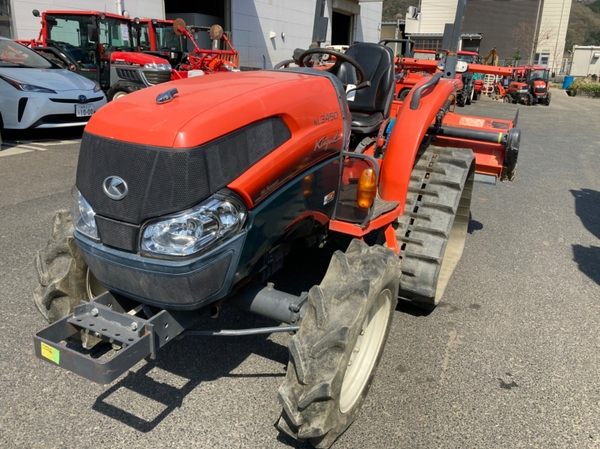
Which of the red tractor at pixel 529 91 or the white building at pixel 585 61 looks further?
the white building at pixel 585 61

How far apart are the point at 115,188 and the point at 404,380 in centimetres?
180

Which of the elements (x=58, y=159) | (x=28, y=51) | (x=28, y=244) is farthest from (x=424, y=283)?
(x=28, y=51)

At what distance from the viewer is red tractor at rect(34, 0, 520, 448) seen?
80.7 inches

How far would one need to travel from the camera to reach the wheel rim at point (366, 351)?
98.1 inches

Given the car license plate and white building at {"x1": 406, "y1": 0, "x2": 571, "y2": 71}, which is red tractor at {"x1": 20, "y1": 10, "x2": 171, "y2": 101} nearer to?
the car license plate

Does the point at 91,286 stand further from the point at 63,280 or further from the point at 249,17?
the point at 249,17

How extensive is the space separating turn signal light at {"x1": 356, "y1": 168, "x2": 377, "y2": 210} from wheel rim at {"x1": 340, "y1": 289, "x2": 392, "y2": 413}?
50 centimetres

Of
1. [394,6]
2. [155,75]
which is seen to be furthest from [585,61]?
[155,75]

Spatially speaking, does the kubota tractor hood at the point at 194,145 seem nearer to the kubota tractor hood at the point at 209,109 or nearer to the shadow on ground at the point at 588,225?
the kubota tractor hood at the point at 209,109

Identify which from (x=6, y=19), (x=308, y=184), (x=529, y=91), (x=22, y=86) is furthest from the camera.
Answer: (x=529, y=91)

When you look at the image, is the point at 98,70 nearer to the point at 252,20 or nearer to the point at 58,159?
the point at 58,159

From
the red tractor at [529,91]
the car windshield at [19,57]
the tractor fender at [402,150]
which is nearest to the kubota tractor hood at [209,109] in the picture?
the tractor fender at [402,150]

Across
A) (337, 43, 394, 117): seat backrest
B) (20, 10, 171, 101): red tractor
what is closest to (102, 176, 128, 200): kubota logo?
(337, 43, 394, 117): seat backrest

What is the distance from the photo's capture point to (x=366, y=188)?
2.80 metres
